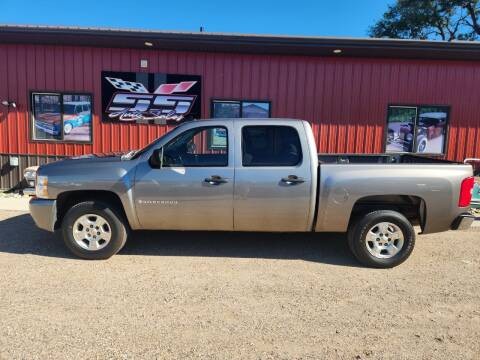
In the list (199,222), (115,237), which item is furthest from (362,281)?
(115,237)

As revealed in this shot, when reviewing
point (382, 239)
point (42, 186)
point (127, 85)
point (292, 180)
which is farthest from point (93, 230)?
point (127, 85)

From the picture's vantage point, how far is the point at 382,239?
431 centimetres

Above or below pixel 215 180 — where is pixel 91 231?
below

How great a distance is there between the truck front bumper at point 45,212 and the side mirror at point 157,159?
134 centimetres

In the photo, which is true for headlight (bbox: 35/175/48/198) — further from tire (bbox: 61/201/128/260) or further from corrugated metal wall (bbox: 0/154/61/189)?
corrugated metal wall (bbox: 0/154/61/189)

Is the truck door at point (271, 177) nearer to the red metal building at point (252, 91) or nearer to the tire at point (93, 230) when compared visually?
the tire at point (93, 230)

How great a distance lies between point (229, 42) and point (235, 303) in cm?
658

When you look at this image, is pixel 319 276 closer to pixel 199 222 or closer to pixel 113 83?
pixel 199 222

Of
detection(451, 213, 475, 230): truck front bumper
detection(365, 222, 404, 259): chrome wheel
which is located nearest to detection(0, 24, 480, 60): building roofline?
detection(451, 213, 475, 230): truck front bumper

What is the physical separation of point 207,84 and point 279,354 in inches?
296

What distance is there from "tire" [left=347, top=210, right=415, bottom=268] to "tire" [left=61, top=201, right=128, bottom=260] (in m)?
2.93

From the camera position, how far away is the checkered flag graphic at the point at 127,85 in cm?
896

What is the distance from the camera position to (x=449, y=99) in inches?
369

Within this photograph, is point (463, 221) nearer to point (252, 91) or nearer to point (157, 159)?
point (157, 159)
